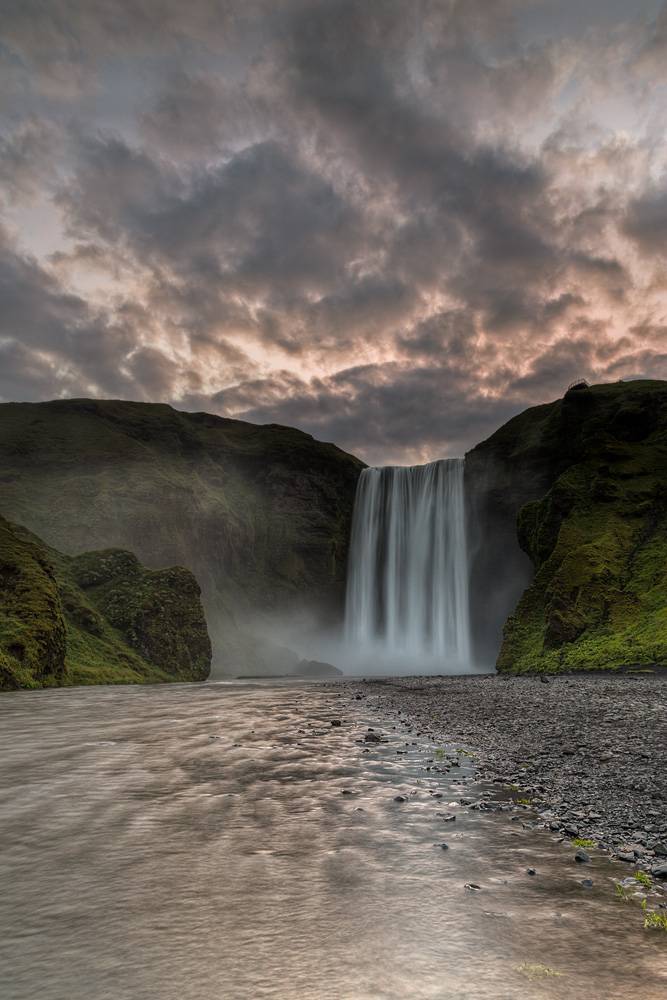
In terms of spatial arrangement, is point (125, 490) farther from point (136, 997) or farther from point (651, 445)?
point (136, 997)

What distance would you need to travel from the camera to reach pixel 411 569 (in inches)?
3548

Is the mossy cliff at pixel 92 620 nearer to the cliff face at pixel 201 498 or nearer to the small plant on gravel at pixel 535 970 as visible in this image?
the cliff face at pixel 201 498

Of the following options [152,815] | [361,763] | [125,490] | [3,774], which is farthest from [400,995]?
[125,490]

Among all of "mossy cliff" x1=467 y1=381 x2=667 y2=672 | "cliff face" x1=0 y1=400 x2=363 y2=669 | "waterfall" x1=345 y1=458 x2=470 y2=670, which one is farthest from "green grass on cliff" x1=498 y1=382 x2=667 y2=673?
"cliff face" x1=0 y1=400 x2=363 y2=669

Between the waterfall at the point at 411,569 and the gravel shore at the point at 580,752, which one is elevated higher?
the waterfall at the point at 411,569

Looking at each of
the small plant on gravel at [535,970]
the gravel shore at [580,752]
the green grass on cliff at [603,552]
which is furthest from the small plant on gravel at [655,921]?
the green grass on cliff at [603,552]

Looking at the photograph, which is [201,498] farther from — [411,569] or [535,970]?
[535,970]

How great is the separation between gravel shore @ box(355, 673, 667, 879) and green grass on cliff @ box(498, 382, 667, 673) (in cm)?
1472

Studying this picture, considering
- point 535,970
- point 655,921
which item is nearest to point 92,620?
point 655,921

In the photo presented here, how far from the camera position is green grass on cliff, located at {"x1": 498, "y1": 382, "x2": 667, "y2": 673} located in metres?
41.3

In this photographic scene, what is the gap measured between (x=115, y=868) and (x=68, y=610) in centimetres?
4624

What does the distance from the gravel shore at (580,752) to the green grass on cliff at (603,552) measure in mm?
14717

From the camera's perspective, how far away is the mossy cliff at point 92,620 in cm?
3559

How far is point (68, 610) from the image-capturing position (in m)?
48.4
